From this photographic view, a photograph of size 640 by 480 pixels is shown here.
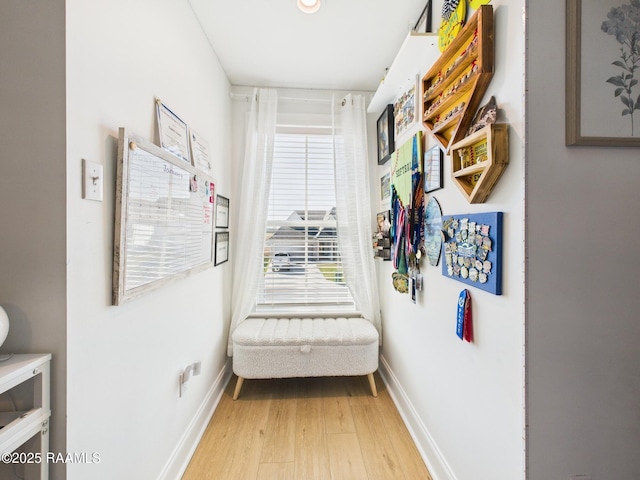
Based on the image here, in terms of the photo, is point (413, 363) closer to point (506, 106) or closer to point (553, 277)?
point (553, 277)

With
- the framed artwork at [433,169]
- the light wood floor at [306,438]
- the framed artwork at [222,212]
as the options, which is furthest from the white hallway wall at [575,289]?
the framed artwork at [222,212]

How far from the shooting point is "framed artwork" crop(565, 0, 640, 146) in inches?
31.2

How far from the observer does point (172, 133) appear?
125 centimetres

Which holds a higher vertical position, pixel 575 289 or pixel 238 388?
pixel 575 289

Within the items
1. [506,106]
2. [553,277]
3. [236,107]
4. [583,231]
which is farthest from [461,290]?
[236,107]

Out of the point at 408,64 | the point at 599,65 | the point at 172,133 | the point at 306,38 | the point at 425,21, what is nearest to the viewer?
the point at 599,65

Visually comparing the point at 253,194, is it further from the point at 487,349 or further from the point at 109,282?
the point at 487,349

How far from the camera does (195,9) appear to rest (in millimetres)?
1510

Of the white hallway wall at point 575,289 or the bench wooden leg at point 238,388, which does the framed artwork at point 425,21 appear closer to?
the white hallway wall at point 575,289

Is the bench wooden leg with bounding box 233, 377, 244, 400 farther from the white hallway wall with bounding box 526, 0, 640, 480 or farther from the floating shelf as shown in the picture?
the floating shelf

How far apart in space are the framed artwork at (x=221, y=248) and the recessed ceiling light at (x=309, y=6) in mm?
1499

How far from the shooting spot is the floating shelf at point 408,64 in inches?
51.2

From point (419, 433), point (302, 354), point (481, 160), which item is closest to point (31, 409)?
point (302, 354)

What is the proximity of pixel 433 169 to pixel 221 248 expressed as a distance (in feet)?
5.20
